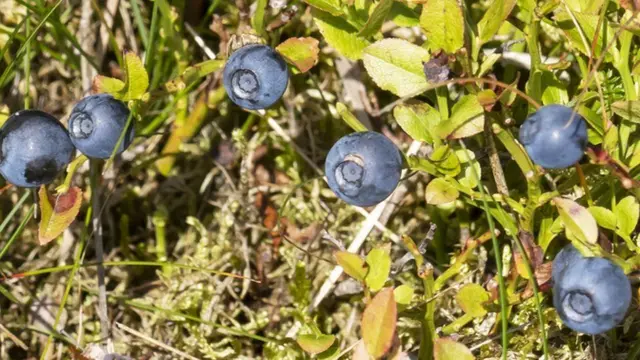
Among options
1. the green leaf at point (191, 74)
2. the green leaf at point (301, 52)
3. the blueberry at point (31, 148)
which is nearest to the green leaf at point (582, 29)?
the green leaf at point (301, 52)

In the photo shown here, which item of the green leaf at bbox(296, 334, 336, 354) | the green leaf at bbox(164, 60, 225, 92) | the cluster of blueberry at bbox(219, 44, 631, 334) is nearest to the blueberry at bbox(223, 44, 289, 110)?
the cluster of blueberry at bbox(219, 44, 631, 334)

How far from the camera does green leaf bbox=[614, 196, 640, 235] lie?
5.02 feet

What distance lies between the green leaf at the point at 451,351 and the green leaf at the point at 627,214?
0.36 m

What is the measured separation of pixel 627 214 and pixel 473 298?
0.32 metres

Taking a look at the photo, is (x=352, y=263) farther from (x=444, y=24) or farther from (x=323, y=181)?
(x=323, y=181)

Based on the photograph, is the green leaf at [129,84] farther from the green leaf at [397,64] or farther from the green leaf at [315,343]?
the green leaf at [315,343]

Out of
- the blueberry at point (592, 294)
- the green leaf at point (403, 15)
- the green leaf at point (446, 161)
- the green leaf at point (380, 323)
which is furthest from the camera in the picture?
the green leaf at point (403, 15)

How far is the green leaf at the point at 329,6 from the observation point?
172cm

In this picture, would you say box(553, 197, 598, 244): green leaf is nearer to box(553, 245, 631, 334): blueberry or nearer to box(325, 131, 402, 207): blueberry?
box(553, 245, 631, 334): blueberry

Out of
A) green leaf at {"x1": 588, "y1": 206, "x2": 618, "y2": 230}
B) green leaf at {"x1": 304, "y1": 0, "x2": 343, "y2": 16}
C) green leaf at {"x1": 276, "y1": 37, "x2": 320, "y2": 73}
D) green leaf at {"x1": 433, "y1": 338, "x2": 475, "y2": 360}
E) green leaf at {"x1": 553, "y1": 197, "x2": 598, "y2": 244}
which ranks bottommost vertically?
green leaf at {"x1": 433, "y1": 338, "x2": 475, "y2": 360}

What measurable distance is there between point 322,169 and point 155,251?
483 millimetres

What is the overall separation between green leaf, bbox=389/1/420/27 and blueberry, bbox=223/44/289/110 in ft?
A: 1.01

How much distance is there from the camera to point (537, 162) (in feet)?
4.81

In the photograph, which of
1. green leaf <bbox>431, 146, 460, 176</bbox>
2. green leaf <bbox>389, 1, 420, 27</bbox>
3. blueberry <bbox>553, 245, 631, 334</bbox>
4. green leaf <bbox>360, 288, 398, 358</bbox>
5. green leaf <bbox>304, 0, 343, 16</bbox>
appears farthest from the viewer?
green leaf <bbox>389, 1, 420, 27</bbox>
